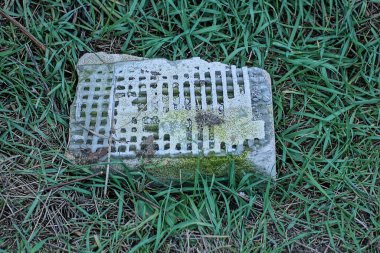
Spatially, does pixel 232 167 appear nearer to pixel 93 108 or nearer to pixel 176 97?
pixel 176 97

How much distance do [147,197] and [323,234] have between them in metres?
0.78

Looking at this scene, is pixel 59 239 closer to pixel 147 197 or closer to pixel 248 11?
pixel 147 197

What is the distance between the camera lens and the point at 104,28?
10.2 feet

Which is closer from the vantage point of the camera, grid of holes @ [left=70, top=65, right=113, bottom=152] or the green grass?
the green grass

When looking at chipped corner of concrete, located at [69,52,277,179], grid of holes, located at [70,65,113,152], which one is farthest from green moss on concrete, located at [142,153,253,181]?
grid of holes, located at [70,65,113,152]

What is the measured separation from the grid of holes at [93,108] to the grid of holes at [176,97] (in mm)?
56

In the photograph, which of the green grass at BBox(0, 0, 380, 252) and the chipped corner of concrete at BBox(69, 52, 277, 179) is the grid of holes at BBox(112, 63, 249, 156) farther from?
the green grass at BBox(0, 0, 380, 252)

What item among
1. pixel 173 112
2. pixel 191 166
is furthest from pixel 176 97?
pixel 191 166

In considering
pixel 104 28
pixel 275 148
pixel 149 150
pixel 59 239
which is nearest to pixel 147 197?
pixel 149 150

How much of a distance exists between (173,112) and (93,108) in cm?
37

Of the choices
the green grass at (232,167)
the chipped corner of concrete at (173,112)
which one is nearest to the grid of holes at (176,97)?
the chipped corner of concrete at (173,112)

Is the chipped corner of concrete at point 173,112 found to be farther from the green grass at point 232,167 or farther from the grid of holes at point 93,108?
the green grass at point 232,167

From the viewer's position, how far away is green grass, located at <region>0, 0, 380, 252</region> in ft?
8.71

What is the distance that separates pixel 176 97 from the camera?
2.83 meters
